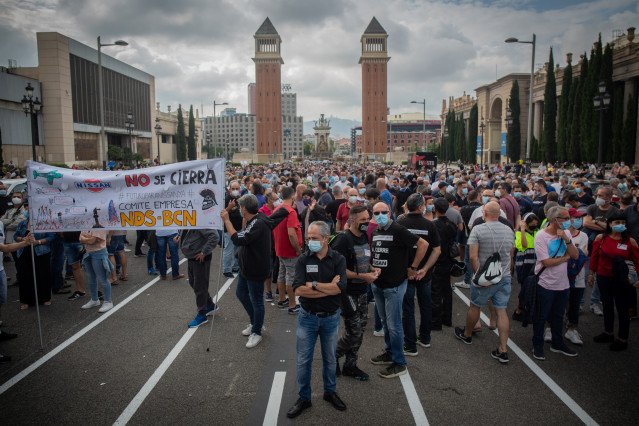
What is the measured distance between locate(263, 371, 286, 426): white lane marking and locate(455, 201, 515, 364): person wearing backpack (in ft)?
9.30

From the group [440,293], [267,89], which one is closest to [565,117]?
[440,293]

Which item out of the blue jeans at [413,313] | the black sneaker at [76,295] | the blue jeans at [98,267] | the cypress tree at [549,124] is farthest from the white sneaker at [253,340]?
the cypress tree at [549,124]

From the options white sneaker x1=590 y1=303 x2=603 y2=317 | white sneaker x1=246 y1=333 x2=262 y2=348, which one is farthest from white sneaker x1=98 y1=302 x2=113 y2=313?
white sneaker x1=590 y1=303 x2=603 y2=317

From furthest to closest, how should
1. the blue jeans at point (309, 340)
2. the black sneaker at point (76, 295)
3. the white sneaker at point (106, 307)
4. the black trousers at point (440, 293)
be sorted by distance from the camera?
the black sneaker at point (76, 295), the white sneaker at point (106, 307), the black trousers at point (440, 293), the blue jeans at point (309, 340)

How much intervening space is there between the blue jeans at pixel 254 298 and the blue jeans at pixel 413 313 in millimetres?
2022

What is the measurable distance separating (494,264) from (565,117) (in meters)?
35.8

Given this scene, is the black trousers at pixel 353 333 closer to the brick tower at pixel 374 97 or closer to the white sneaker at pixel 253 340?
the white sneaker at pixel 253 340

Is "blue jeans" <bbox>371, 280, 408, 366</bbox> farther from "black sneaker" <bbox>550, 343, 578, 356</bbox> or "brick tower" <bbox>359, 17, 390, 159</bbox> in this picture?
"brick tower" <bbox>359, 17, 390, 159</bbox>

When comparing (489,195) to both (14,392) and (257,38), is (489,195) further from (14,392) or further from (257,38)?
(257,38)

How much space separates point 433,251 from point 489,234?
86 centimetres

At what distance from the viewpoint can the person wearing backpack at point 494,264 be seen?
17.6 ft

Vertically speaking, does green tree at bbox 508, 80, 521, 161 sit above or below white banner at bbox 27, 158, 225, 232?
above

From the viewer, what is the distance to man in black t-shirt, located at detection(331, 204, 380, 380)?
470cm

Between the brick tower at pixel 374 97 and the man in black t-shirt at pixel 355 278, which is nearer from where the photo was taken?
the man in black t-shirt at pixel 355 278
